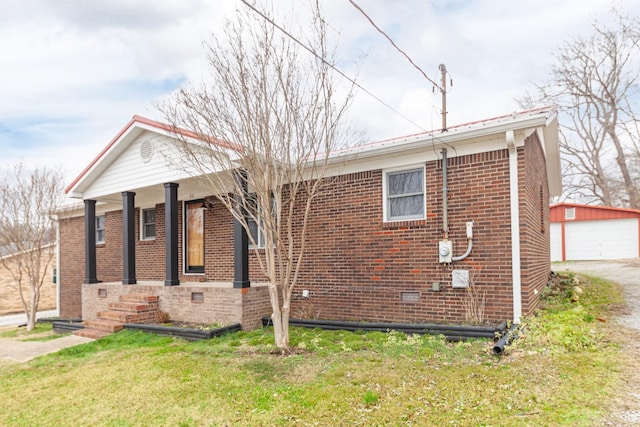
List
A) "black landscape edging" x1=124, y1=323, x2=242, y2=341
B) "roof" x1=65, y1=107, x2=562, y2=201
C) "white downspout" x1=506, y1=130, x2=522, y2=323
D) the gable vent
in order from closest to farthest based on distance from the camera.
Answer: "roof" x1=65, y1=107, x2=562, y2=201, "white downspout" x1=506, y1=130, x2=522, y2=323, "black landscape edging" x1=124, y1=323, x2=242, y2=341, the gable vent

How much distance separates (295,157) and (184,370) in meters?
3.29

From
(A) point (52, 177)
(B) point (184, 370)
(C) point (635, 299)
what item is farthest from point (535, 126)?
(A) point (52, 177)

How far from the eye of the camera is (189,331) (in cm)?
759

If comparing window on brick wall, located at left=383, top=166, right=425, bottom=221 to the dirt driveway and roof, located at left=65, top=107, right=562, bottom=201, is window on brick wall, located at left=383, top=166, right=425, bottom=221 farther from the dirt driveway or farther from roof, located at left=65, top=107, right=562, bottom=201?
the dirt driveway

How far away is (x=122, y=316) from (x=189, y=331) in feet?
7.30

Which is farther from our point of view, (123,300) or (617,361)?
(123,300)

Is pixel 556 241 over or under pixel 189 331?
over

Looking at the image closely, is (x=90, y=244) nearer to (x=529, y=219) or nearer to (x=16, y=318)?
(x=16, y=318)

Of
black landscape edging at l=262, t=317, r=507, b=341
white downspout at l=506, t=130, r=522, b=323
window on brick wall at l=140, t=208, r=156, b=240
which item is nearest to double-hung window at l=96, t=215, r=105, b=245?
window on brick wall at l=140, t=208, r=156, b=240

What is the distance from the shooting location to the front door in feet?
36.6

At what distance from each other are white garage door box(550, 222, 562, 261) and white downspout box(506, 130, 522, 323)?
17.0 metres

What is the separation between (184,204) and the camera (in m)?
11.6

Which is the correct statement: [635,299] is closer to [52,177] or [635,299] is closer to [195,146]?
[195,146]

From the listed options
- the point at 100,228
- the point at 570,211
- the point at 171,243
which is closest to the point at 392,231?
the point at 171,243
